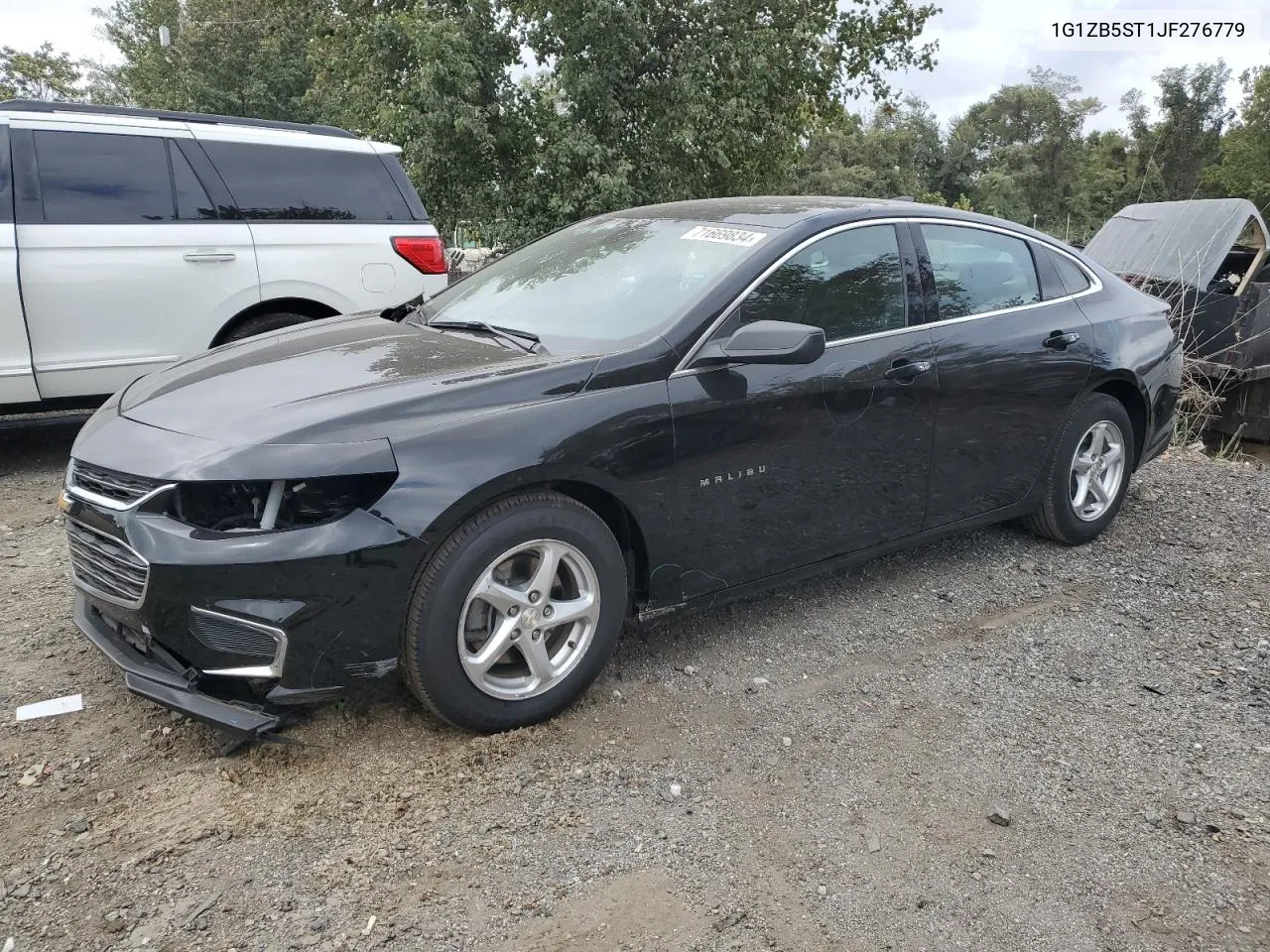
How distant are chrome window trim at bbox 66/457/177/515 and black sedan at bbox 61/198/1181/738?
0.01 m

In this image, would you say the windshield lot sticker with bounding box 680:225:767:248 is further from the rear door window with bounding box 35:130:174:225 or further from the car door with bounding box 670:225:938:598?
the rear door window with bounding box 35:130:174:225

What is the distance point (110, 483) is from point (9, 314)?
10.6 ft

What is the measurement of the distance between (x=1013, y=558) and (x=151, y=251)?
5.03 meters

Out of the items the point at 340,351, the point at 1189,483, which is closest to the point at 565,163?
the point at 1189,483

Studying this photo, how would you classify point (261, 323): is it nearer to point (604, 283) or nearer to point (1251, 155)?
point (604, 283)

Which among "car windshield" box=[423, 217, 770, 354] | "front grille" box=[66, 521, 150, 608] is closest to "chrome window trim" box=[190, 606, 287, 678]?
"front grille" box=[66, 521, 150, 608]

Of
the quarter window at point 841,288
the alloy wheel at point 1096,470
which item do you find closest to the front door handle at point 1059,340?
the alloy wheel at point 1096,470

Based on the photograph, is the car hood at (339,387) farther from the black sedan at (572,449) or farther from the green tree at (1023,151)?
the green tree at (1023,151)

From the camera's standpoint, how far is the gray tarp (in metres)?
9.23

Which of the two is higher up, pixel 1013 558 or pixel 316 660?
pixel 316 660

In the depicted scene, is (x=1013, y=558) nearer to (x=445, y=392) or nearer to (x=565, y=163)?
(x=445, y=392)

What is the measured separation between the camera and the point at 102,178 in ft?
18.7

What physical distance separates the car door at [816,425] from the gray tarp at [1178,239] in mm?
6687

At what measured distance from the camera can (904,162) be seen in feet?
196
